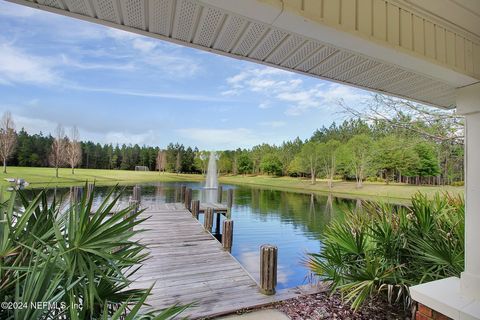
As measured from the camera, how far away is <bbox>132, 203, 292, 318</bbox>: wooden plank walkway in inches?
146

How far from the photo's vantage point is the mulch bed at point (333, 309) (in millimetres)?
3158

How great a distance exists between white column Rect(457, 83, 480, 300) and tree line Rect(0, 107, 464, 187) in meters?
4.13

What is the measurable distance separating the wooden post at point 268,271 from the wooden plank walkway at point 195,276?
0.12 m

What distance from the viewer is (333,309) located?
3.33 metres

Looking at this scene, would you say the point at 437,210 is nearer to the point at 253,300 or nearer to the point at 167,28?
the point at 253,300

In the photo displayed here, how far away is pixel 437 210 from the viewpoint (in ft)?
12.5

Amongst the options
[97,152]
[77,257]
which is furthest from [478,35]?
[97,152]

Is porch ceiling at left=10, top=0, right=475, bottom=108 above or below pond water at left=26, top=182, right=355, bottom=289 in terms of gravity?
above

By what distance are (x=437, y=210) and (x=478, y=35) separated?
2.66m

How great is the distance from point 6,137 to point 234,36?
27.8 meters

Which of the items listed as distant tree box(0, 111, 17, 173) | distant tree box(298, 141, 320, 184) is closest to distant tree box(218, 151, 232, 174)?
distant tree box(298, 141, 320, 184)

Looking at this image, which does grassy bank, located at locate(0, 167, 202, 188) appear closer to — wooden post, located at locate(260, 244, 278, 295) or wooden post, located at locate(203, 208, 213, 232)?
wooden post, located at locate(260, 244, 278, 295)

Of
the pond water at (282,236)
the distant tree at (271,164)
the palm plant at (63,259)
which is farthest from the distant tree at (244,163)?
the palm plant at (63,259)

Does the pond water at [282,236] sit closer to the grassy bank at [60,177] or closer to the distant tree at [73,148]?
the grassy bank at [60,177]
